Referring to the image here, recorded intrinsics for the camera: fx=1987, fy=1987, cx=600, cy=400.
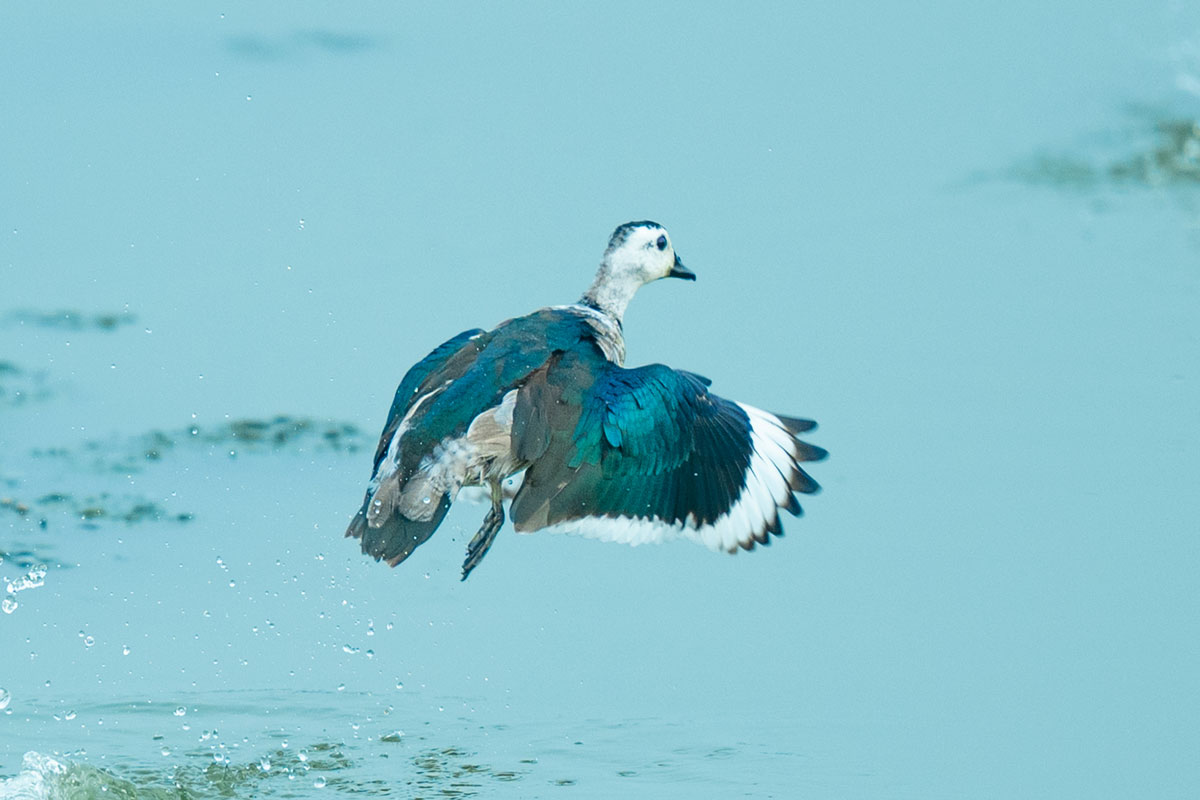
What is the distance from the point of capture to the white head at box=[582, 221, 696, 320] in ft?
24.0

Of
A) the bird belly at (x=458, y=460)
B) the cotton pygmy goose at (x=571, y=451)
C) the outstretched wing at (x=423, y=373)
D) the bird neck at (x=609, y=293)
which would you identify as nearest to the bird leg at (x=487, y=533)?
the cotton pygmy goose at (x=571, y=451)

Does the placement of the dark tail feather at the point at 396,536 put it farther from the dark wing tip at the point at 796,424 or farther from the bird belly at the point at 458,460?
the dark wing tip at the point at 796,424

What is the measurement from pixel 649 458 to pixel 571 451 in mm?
271

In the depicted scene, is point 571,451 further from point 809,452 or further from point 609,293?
point 609,293

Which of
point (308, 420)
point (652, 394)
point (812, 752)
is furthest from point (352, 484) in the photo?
→ point (812, 752)

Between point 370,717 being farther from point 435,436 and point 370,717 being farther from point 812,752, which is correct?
point 812,752

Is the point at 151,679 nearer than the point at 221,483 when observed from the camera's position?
Yes

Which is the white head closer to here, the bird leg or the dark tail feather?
the bird leg

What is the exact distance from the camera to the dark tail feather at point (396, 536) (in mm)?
5773

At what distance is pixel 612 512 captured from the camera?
614 centimetres

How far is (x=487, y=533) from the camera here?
6320 millimetres

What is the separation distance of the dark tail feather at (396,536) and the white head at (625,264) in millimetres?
1676

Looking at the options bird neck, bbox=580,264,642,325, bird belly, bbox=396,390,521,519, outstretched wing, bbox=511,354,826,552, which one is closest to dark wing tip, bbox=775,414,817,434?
outstretched wing, bbox=511,354,826,552

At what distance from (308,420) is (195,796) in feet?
7.44
